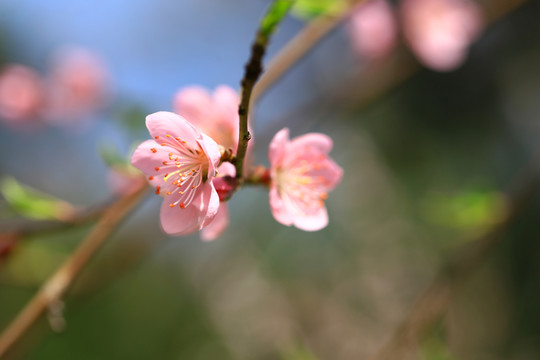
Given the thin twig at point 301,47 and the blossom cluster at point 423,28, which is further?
the blossom cluster at point 423,28

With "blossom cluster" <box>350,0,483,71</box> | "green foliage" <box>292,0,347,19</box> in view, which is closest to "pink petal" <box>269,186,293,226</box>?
"green foliage" <box>292,0,347,19</box>

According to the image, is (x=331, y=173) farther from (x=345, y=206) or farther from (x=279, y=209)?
(x=345, y=206)

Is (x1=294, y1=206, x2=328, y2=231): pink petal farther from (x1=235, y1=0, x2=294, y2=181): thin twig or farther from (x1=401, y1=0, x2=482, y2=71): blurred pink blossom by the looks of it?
(x1=401, y1=0, x2=482, y2=71): blurred pink blossom

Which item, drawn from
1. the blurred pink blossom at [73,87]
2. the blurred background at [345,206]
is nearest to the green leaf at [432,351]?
the blurred background at [345,206]

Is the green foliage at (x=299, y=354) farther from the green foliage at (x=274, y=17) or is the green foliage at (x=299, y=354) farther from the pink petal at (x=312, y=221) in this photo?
the green foliage at (x=274, y=17)

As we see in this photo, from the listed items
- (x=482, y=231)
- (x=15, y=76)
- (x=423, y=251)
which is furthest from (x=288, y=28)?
(x=482, y=231)

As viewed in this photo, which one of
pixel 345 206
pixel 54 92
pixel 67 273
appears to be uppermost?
pixel 54 92

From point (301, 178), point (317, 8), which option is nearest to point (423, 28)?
point (317, 8)
